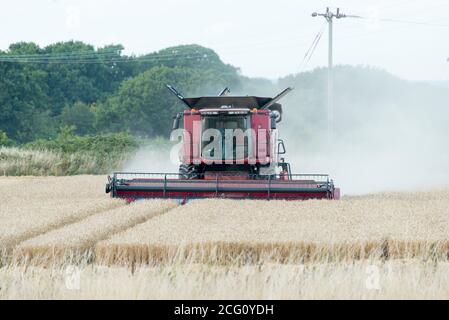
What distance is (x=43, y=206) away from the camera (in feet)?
50.1

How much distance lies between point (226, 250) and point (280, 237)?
782 millimetres

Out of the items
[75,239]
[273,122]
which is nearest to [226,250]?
[75,239]

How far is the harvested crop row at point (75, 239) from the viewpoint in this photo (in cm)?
1026

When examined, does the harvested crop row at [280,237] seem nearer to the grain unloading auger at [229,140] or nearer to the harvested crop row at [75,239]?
the harvested crop row at [75,239]

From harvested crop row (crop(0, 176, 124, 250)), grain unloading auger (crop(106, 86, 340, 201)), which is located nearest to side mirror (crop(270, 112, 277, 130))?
grain unloading auger (crop(106, 86, 340, 201))

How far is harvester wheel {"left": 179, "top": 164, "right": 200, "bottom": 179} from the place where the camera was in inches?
712

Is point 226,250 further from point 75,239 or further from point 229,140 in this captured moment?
point 229,140

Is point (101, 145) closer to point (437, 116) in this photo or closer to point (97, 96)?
point (437, 116)

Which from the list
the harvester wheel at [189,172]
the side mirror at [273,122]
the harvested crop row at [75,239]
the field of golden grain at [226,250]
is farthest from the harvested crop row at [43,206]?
the side mirror at [273,122]

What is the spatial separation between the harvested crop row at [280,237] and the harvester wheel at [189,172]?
4.46 m

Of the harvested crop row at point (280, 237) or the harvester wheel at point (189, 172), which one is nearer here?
the harvested crop row at point (280, 237)

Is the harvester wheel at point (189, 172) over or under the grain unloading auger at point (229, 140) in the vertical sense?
under

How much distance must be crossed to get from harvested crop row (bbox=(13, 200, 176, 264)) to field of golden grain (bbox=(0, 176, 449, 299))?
14 mm

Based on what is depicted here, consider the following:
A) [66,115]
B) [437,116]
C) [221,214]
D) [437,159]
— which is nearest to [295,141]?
[437,159]
